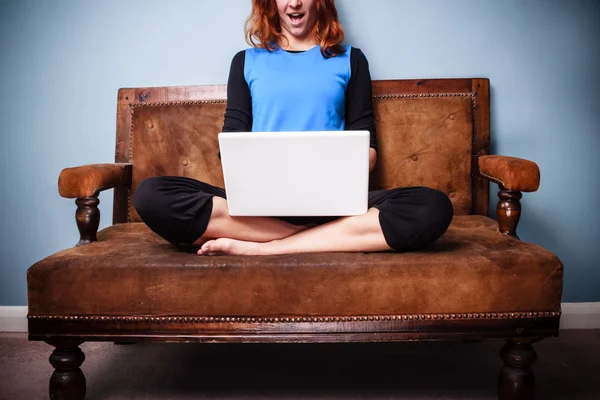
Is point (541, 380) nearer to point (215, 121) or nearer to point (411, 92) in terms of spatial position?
point (411, 92)

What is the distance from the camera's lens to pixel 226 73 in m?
2.02

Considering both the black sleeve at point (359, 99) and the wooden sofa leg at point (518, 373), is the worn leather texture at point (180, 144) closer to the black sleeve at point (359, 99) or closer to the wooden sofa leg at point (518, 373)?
the black sleeve at point (359, 99)

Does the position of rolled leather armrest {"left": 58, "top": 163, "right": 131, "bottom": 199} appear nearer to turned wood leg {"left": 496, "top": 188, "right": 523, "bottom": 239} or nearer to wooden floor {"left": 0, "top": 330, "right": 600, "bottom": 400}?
wooden floor {"left": 0, "top": 330, "right": 600, "bottom": 400}

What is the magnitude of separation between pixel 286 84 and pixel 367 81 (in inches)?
11.2

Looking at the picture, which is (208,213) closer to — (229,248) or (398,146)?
(229,248)

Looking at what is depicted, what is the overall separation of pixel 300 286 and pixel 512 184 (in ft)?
2.08

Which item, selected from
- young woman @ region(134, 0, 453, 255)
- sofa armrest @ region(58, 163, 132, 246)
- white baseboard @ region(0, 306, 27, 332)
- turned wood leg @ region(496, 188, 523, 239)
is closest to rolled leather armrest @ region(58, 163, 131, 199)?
sofa armrest @ region(58, 163, 132, 246)

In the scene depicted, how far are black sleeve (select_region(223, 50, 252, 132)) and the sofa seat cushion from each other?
24.6 inches

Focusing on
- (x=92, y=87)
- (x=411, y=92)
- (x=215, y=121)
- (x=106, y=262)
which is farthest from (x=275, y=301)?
(x=92, y=87)

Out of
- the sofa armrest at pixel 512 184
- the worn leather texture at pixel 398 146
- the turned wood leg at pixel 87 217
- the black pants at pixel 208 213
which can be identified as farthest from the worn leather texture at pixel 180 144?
the sofa armrest at pixel 512 184

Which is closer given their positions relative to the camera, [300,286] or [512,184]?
[300,286]

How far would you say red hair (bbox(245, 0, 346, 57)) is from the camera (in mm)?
1806

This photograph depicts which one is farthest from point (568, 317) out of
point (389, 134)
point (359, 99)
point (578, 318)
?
point (359, 99)

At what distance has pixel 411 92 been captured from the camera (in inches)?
74.3
